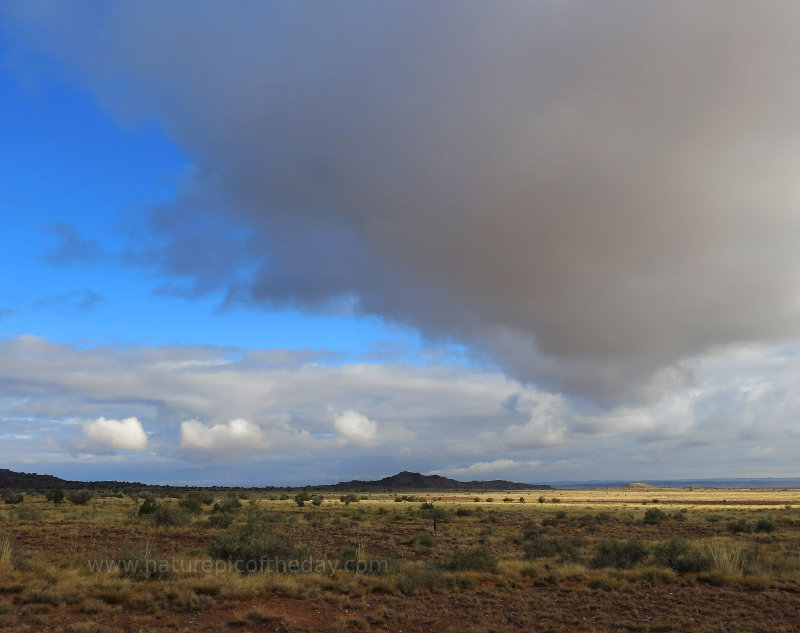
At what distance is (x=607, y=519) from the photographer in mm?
48250

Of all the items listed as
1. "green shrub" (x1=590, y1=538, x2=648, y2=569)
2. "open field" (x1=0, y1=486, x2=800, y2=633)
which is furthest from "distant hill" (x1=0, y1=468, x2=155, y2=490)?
"green shrub" (x1=590, y1=538, x2=648, y2=569)

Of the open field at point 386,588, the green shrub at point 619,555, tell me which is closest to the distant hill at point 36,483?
the open field at point 386,588

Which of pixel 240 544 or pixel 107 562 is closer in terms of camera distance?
pixel 107 562

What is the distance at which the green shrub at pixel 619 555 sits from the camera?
22.3 m

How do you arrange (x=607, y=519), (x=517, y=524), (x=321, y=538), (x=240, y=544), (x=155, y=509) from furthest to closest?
(x=607, y=519)
(x=517, y=524)
(x=155, y=509)
(x=321, y=538)
(x=240, y=544)

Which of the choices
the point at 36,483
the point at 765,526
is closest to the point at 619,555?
the point at 765,526

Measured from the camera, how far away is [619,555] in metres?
22.9

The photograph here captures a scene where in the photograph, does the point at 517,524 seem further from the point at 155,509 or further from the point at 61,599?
the point at 61,599

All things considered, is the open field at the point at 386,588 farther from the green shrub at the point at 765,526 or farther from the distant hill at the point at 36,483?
the distant hill at the point at 36,483

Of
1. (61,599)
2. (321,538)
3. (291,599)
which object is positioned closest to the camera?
(61,599)

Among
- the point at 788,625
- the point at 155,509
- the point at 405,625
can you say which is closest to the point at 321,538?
the point at 155,509

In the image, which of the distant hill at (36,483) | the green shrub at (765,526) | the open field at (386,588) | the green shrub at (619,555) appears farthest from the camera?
the distant hill at (36,483)

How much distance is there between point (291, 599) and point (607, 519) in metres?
38.0

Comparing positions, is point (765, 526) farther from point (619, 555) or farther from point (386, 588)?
point (386, 588)
